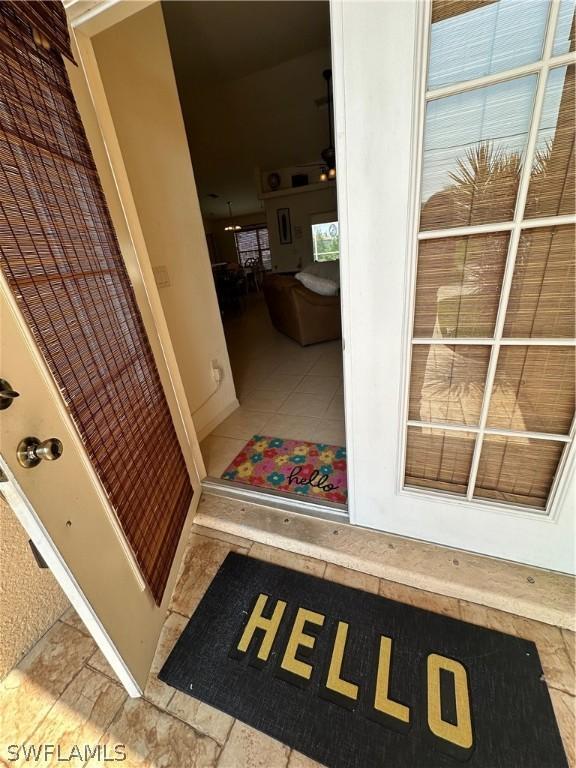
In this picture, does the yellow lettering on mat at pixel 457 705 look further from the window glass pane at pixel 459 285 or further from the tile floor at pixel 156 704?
the window glass pane at pixel 459 285

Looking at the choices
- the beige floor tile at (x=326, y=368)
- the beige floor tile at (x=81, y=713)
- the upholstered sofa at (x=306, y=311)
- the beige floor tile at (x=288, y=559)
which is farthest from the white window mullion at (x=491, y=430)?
the upholstered sofa at (x=306, y=311)

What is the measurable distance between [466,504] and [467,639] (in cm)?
44

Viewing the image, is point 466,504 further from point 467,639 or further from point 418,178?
point 418,178

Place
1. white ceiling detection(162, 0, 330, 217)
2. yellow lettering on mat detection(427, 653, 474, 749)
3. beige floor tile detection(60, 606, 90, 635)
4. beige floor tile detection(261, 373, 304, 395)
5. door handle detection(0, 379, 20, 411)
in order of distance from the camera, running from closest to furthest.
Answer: door handle detection(0, 379, 20, 411), yellow lettering on mat detection(427, 653, 474, 749), beige floor tile detection(60, 606, 90, 635), white ceiling detection(162, 0, 330, 217), beige floor tile detection(261, 373, 304, 395)

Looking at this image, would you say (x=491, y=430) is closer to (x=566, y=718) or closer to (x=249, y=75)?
(x=566, y=718)

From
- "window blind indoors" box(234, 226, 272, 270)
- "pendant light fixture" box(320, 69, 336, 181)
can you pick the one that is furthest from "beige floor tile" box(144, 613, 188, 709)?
"window blind indoors" box(234, 226, 272, 270)

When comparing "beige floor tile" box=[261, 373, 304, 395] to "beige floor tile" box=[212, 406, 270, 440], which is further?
"beige floor tile" box=[261, 373, 304, 395]

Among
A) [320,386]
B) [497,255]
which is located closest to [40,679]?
[497,255]

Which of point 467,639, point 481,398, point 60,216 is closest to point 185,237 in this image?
point 60,216

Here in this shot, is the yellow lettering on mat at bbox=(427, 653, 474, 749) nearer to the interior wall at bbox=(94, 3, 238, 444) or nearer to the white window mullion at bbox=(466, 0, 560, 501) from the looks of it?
the white window mullion at bbox=(466, 0, 560, 501)

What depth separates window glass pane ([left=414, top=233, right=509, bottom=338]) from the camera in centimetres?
95

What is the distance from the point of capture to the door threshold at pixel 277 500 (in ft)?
4.99

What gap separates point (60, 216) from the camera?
93 cm

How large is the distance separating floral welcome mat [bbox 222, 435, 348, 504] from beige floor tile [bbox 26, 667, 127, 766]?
0.94m
